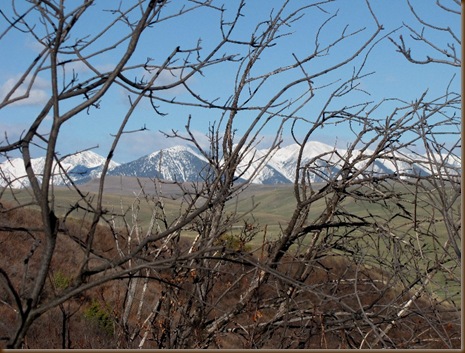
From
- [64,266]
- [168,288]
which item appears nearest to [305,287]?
[168,288]

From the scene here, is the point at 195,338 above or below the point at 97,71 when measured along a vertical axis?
below

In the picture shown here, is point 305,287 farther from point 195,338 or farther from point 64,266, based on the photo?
point 64,266

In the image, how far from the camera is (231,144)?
502cm

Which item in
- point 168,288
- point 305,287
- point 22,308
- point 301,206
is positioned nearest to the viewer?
point 22,308

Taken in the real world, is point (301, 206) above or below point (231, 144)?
below

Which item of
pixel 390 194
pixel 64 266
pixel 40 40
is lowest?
pixel 64 266

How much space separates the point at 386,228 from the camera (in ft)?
15.2

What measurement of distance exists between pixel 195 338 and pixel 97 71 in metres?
2.46

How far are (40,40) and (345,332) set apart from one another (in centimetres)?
302

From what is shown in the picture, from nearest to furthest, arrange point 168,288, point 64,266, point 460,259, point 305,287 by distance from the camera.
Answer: point 305,287 < point 460,259 < point 168,288 < point 64,266

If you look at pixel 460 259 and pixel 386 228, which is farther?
pixel 386 228

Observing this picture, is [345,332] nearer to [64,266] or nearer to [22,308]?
[22,308]

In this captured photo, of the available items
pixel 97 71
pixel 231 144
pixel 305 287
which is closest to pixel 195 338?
pixel 231 144

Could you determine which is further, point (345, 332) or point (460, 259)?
point (345, 332)
